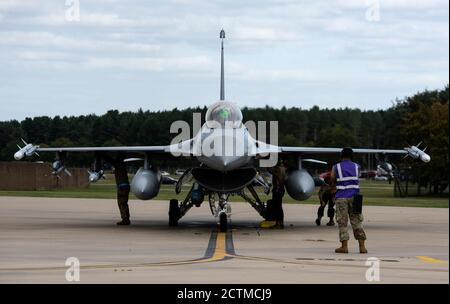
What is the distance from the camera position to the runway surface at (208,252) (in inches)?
444

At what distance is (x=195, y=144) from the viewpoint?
65.4 feet

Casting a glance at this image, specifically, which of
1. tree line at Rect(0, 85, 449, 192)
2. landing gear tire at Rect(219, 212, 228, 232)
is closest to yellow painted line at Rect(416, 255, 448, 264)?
landing gear tire at Rect(219, 212, 228, 232)

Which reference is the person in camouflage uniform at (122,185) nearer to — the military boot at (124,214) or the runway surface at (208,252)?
the military boot at (124,214)

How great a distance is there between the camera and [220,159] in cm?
1888

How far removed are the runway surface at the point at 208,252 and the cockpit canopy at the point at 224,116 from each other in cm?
250

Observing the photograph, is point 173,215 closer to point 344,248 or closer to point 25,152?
point 25,152

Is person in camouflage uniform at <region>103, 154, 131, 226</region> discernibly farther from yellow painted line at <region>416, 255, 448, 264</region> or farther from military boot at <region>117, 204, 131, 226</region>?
yellow painted line at <region>416, 255, 448, 264</region>

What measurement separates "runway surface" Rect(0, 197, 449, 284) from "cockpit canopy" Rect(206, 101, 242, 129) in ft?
8.20

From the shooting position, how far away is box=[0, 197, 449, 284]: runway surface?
11.3 meters

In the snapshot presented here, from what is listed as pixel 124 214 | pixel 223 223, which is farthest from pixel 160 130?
pixel 223 223

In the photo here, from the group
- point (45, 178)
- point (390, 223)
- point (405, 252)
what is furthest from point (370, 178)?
point (405, 252)

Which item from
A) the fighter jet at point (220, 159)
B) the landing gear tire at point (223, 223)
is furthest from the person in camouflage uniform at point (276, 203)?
the landing gear tire at point (223, 223)
